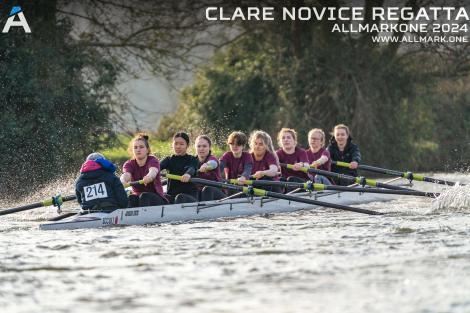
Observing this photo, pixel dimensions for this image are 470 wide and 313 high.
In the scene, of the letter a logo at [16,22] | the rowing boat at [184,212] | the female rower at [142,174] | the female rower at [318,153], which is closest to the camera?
the rowing boat at [184,212]

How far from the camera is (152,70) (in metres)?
22.9

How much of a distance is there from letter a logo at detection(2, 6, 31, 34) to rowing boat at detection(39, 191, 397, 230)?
841 cm

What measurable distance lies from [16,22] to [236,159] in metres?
8.31

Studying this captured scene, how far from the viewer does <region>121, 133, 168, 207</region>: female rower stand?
12.5 metres

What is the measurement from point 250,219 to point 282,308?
6.08 meters

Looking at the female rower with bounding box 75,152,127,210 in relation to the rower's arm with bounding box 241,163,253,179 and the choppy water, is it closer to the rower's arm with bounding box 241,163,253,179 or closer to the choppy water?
the choppy water

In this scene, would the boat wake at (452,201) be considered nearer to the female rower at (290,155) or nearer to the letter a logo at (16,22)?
the female rower at (290,155)

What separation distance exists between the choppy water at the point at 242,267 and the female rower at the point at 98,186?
444mm

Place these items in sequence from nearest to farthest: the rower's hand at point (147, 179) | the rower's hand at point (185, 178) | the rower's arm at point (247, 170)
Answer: the rower's hand at point (147, 179) < the rower's hand at point (185, 178) < the rower's arm at point (247, 170)

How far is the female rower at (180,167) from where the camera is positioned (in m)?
13.0

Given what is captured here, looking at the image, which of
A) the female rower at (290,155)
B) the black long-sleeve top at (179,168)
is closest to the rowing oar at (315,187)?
the black long-sleeve top at (179,168)

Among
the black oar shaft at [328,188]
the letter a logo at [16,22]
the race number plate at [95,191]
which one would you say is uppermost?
the letter a logo at [16,22]

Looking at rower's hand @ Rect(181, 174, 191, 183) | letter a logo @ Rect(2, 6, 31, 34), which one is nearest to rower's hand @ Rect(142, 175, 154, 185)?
rower's hand @ Rect(181, 174, 191, 183)

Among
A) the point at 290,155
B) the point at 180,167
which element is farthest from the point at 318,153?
the point at 180,167
